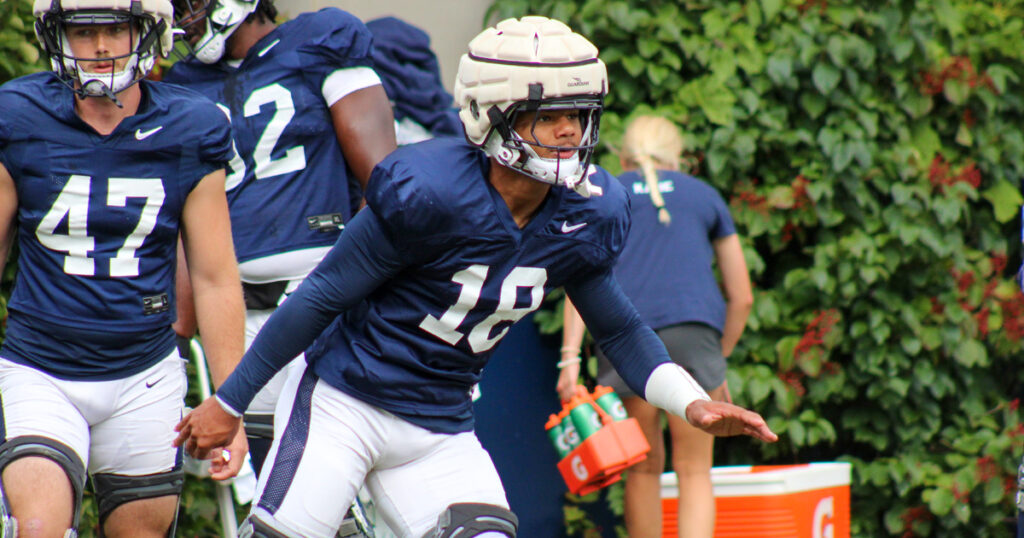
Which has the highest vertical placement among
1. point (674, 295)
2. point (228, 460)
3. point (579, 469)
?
point (674, 295)

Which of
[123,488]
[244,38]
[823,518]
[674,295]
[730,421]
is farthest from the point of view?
[823,518]

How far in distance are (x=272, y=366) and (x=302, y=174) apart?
3.48ft

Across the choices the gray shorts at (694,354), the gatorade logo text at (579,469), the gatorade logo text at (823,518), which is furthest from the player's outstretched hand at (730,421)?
the gatorade logo text at (823,518)

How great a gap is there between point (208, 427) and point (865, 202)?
369 centimetres

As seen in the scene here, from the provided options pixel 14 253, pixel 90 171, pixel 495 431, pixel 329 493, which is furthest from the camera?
pixel 495 431

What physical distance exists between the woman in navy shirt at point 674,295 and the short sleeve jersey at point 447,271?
1845 mm

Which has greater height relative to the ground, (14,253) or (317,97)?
(317,97)

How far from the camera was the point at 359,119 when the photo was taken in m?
3.90

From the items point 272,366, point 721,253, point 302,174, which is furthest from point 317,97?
point 721,253

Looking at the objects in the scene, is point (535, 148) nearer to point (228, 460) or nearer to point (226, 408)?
point (226, 408)

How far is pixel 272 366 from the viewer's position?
3.01m

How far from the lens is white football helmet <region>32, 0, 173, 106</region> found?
3268 mm

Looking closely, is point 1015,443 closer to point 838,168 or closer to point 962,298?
point 962,298

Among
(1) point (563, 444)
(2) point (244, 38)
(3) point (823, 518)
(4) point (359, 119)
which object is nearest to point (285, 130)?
(4) point (359, 119)
